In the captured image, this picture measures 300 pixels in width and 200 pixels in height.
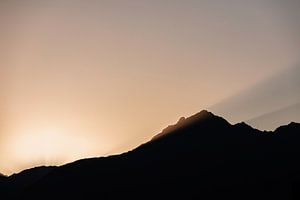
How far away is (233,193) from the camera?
17450 cm

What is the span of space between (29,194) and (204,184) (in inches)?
3167

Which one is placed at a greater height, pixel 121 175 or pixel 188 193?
pixel 121 175

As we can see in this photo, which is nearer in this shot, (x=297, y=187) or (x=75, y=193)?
(x=297, y=187)

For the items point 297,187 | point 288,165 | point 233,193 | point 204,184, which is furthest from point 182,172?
point 297,187

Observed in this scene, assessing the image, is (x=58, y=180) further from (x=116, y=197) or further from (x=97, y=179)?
(x=116, y=197)

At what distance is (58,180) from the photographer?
199000 mm

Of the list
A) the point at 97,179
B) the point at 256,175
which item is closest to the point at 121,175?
the point at 97,179

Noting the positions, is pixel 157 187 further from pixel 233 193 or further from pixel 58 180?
pixel 58 180

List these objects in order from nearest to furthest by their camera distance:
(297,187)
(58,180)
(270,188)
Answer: (297,187)
(270,188)
(58,180)

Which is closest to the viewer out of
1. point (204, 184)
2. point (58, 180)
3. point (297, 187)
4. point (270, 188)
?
point (297, 187)

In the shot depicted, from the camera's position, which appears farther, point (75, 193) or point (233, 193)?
point (75, 193)

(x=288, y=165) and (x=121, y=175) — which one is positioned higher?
(x=121, y=175)

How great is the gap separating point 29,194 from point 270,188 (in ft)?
353

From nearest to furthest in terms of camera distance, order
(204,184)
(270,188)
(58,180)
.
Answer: (270,188)
(204,184)
(58,180)
